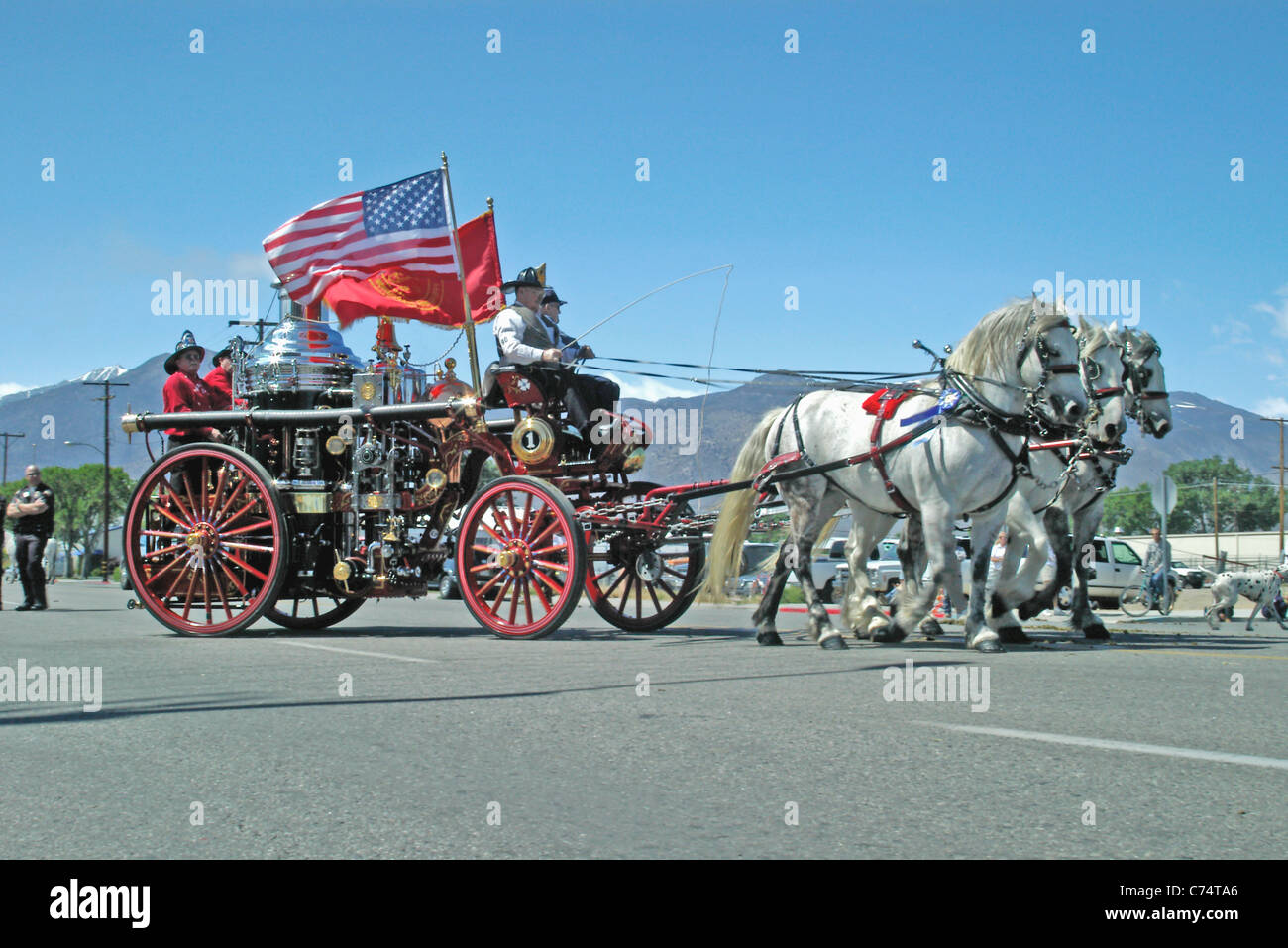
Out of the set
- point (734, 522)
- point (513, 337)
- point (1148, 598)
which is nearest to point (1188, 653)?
point (734, 522)

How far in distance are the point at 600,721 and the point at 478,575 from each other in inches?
206

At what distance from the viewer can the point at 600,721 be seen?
555 centimetres

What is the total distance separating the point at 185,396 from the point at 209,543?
1.70 meters

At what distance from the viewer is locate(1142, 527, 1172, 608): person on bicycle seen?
1897 cm

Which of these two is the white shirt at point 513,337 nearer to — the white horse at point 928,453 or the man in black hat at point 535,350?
the man in black hat at point 535,350

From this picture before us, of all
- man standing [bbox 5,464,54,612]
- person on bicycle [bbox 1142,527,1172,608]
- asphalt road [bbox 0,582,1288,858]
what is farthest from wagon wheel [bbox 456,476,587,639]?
person on bicycle [bbox 1142,527,1172,608]

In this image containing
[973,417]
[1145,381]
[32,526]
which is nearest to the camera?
[973,417]

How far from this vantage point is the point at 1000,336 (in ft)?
33.0

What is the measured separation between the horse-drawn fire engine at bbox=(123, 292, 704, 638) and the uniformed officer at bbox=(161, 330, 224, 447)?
18 centimetres

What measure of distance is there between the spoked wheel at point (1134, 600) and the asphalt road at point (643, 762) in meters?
12.1

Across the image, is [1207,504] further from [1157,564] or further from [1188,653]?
[1188,653]
